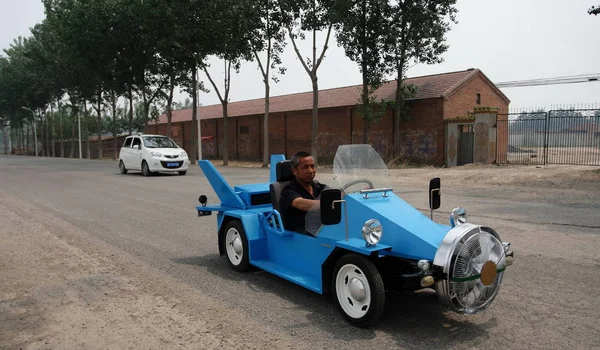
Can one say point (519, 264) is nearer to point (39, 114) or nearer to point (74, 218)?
point (74, 218)

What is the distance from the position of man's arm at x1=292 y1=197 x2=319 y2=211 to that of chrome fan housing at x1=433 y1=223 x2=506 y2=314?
144 centimetres

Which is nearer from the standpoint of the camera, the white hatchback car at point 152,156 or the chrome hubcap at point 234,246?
the chrome hubcap at point 234,246

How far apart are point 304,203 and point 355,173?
24.9 inches

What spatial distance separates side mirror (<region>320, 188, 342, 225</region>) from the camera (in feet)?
12.4

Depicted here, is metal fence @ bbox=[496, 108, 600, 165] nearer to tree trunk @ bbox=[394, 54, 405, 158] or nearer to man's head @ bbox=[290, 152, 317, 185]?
tree trunk @ bbox=[394, 54, 405, 158]

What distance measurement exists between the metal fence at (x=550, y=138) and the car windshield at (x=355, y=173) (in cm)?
2008

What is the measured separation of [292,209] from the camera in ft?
15.7

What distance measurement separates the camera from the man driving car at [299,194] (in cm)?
469

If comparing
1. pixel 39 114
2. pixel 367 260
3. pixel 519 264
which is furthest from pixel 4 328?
pixel 39 114

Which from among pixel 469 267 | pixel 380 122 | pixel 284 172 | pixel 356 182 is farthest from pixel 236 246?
pixel 380 122

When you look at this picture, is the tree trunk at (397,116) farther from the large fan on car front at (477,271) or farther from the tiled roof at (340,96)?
the large fan on car front at (477,271)

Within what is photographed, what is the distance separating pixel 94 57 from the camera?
113ft

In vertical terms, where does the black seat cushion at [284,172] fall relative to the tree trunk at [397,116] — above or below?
below

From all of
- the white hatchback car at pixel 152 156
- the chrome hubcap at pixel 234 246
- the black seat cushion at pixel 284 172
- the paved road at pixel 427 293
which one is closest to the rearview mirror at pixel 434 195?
the paved road at pixel 427 293
